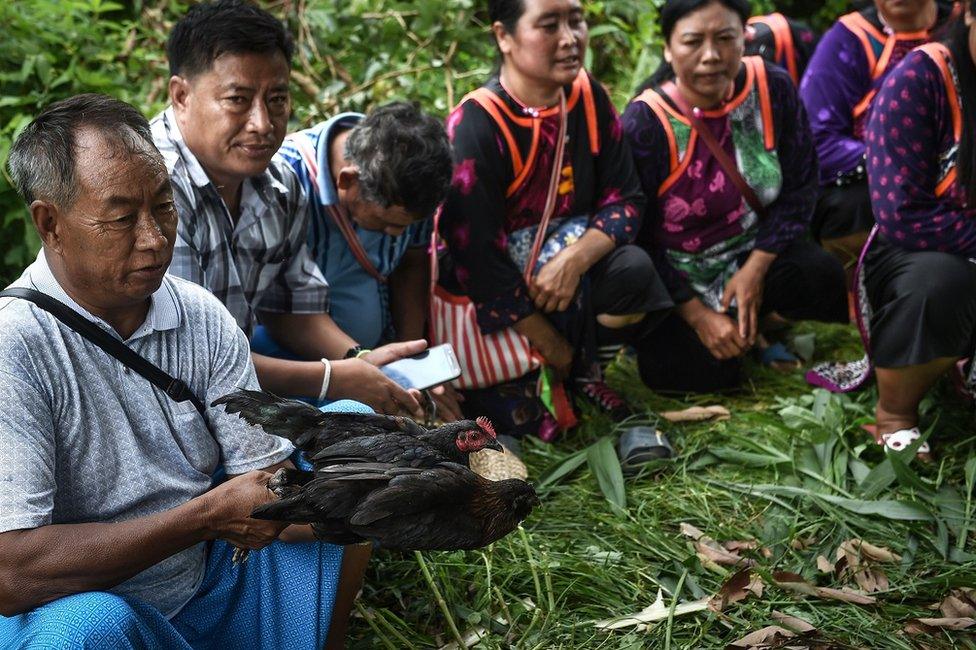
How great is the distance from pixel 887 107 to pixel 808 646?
2169mm

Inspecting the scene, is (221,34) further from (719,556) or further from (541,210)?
(719,556)

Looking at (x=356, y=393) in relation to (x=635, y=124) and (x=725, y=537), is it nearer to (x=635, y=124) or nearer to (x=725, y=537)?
(x=725, y=537)

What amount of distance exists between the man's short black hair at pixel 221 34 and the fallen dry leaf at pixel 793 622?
2.24 meters

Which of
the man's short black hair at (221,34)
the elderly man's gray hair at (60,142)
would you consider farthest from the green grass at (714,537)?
the man's short black hair at (221,34)

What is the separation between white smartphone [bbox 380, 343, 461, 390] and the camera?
3477 mm

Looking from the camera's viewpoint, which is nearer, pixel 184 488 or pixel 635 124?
pixel 184 488

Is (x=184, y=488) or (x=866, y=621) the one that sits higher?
(x=184, y=488)

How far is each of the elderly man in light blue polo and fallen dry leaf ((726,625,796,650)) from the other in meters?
1.17

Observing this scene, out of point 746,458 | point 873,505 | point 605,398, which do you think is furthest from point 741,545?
point 605,398

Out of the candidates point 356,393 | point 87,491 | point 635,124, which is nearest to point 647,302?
point 635,124

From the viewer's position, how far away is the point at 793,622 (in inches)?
117

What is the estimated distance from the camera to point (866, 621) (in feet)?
9.86

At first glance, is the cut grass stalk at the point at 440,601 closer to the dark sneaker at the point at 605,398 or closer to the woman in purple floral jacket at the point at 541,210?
the woman in purple floral jacket at the point at 541,210

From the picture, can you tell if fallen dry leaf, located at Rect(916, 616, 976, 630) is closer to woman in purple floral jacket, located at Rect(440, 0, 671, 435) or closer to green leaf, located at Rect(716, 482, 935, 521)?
green leaf, located at Rect(716, 482, 935, 521)
